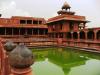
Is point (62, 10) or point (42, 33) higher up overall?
point (62, 10)

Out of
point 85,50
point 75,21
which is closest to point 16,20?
point 75,21

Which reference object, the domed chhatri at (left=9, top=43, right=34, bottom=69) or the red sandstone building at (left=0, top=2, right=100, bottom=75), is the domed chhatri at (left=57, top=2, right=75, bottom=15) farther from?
the domed chhatri at (left=9, top=43, right=34, bottom=69)

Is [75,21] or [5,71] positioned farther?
[75,21]

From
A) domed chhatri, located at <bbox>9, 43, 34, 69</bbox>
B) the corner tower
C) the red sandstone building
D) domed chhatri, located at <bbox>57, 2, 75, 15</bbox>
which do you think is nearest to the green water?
→ the red sandstone building

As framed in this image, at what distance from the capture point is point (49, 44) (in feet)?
93.2

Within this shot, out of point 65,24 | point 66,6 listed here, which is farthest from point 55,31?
point 66,6

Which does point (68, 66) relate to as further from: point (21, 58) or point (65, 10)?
point (65, 10)

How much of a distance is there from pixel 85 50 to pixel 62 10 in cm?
2090

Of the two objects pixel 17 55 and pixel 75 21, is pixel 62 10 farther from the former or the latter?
pixel 17 55

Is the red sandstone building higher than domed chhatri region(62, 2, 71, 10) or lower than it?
lower

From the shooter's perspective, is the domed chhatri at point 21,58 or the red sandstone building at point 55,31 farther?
the red sandstone building at point 55,31

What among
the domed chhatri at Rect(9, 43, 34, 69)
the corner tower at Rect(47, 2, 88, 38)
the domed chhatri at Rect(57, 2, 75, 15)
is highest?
the domed chhatri at Rect(57, 2, 75, 15)

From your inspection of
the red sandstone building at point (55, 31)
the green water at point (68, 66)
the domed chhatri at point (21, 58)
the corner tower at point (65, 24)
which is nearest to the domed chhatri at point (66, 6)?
the red sandstone building at point (55, 31)

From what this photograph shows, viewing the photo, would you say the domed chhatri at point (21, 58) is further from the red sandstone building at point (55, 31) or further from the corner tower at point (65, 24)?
the corner tower at point (65, 24)
